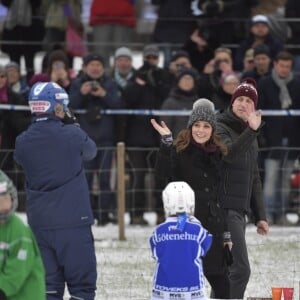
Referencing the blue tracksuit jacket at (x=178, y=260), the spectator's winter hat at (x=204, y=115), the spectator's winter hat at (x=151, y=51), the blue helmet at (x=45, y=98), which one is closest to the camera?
the blue tracksuit jacket at (x=178, y=260)

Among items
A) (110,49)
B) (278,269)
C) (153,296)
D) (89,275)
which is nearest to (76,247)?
(89,275)

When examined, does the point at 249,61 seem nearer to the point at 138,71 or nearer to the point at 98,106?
the point at 138,71

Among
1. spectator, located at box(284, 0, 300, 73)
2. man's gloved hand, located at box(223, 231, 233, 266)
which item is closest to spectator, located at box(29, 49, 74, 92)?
spectator, located at box(284, 0, 300, 73)

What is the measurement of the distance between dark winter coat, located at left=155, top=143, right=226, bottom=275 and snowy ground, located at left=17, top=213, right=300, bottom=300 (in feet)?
4.40

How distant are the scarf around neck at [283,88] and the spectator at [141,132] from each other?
1345mm

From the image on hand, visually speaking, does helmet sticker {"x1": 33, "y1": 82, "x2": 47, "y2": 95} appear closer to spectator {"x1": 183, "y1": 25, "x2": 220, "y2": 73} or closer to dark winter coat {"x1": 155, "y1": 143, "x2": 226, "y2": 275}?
dark winter coat {"x1": 155, "y1": 143, "x2": 226, "y2": 275}

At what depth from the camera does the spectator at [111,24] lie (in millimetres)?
17047

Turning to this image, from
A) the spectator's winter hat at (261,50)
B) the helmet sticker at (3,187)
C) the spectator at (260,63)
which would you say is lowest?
the helmet sticker at (3,187)

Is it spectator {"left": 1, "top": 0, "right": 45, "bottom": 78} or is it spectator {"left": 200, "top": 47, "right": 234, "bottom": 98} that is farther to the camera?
spectator {"left": 1, "top": 0, "right": 45, "bottom": 78}

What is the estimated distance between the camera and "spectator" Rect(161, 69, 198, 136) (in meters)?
15.0

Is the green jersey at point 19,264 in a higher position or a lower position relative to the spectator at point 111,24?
lower

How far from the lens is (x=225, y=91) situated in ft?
49.5

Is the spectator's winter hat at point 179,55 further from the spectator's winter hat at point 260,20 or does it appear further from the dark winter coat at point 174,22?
the dark winter coat at point 174,22

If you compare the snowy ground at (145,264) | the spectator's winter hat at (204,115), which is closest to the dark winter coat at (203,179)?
the spectator's winter hat at (204,115)
